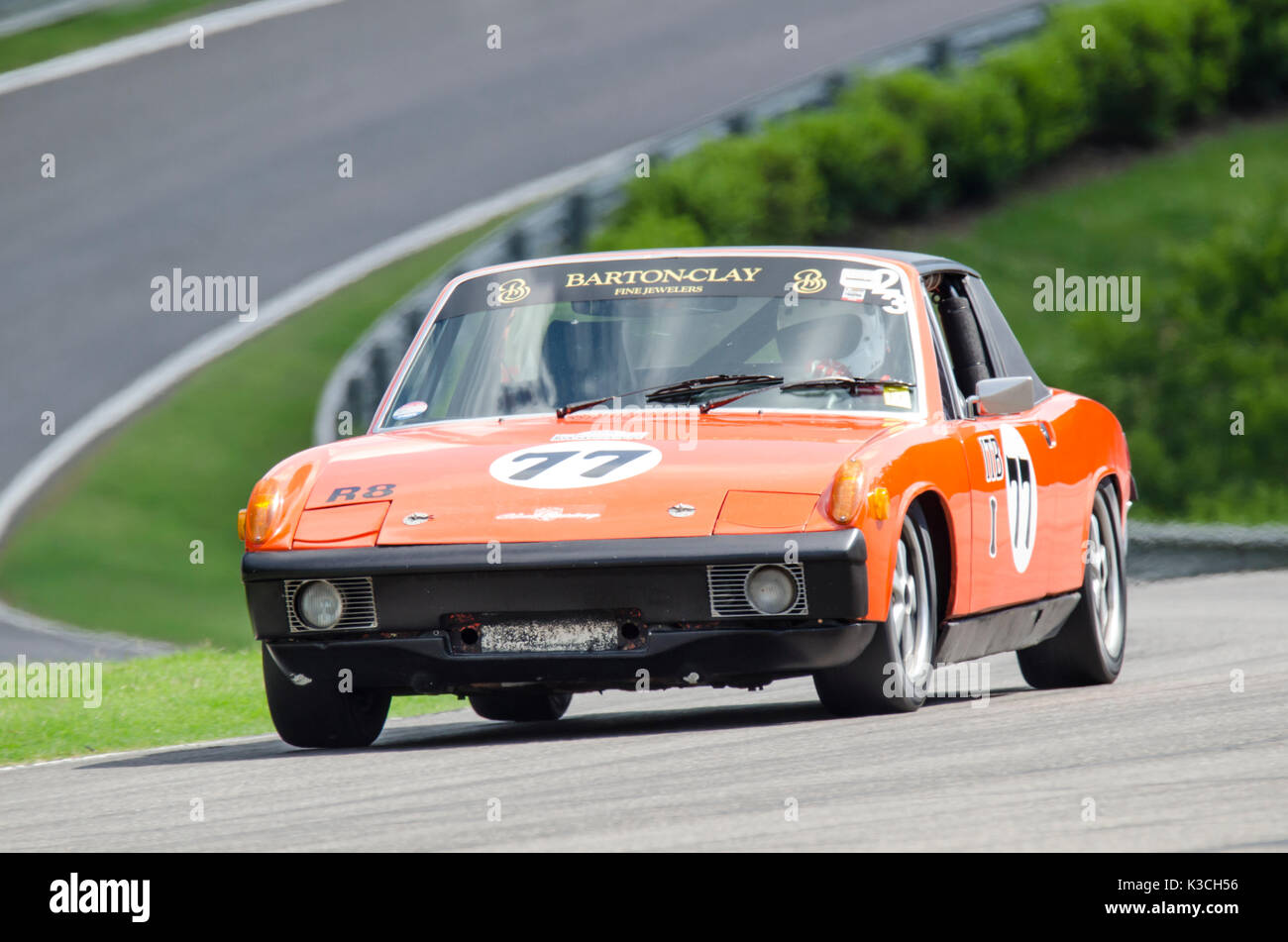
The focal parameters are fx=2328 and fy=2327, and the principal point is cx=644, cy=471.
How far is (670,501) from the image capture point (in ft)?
24.2

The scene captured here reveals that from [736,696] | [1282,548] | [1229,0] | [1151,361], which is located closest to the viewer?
[736,696]

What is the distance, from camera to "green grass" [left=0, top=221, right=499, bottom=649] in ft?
62.0

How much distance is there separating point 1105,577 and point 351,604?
3970 mm

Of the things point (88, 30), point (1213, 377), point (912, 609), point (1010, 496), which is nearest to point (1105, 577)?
point (1010, 496)

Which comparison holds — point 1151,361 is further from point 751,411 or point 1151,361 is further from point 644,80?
point 751,411

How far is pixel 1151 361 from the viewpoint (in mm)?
25469

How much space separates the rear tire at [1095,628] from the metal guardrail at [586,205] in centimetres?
735

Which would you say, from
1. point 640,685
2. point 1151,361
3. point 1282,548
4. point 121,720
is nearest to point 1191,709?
point 640,685

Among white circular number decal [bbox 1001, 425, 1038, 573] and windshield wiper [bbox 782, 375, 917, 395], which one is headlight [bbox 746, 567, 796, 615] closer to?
windshield wiper [bbox 782, 375, 917, 395]

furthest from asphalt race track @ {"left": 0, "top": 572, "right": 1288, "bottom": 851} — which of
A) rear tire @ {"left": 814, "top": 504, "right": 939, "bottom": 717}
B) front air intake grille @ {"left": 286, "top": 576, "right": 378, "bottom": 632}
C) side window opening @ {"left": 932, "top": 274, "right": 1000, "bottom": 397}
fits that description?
side window opening @ {"left": 932, "top": 274, "right": 1000, "bottom": 397}

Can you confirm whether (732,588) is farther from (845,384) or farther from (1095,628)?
(1095,628)

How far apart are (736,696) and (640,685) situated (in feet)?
10.6

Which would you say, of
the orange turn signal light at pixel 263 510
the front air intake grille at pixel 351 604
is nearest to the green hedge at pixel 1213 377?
the orange turn signal light at pixel 263 510

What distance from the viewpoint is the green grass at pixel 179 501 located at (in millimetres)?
18891
